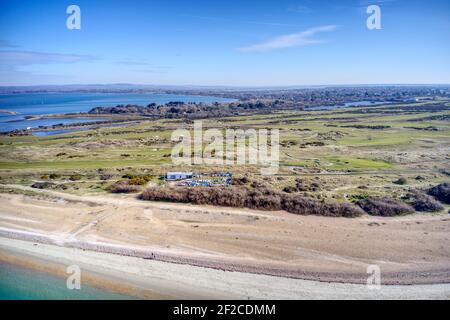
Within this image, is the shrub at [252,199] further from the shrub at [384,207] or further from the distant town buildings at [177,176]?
the distant town buildings at [177,176]

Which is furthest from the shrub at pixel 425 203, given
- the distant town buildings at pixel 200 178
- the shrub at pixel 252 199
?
the distant town buildings at pixel 200 178

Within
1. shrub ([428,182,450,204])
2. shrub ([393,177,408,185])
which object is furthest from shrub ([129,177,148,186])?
shrub ([428,182,450,204])

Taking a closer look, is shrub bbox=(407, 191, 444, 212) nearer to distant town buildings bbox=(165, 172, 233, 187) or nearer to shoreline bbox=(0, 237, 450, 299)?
shoreline bbox=(0, 237, 450, 299)

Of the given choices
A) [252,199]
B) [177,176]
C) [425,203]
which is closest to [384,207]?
[425,203]

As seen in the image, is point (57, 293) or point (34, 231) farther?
point (34, 231)

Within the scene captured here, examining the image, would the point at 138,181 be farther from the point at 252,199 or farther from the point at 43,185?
the point at 252,199
